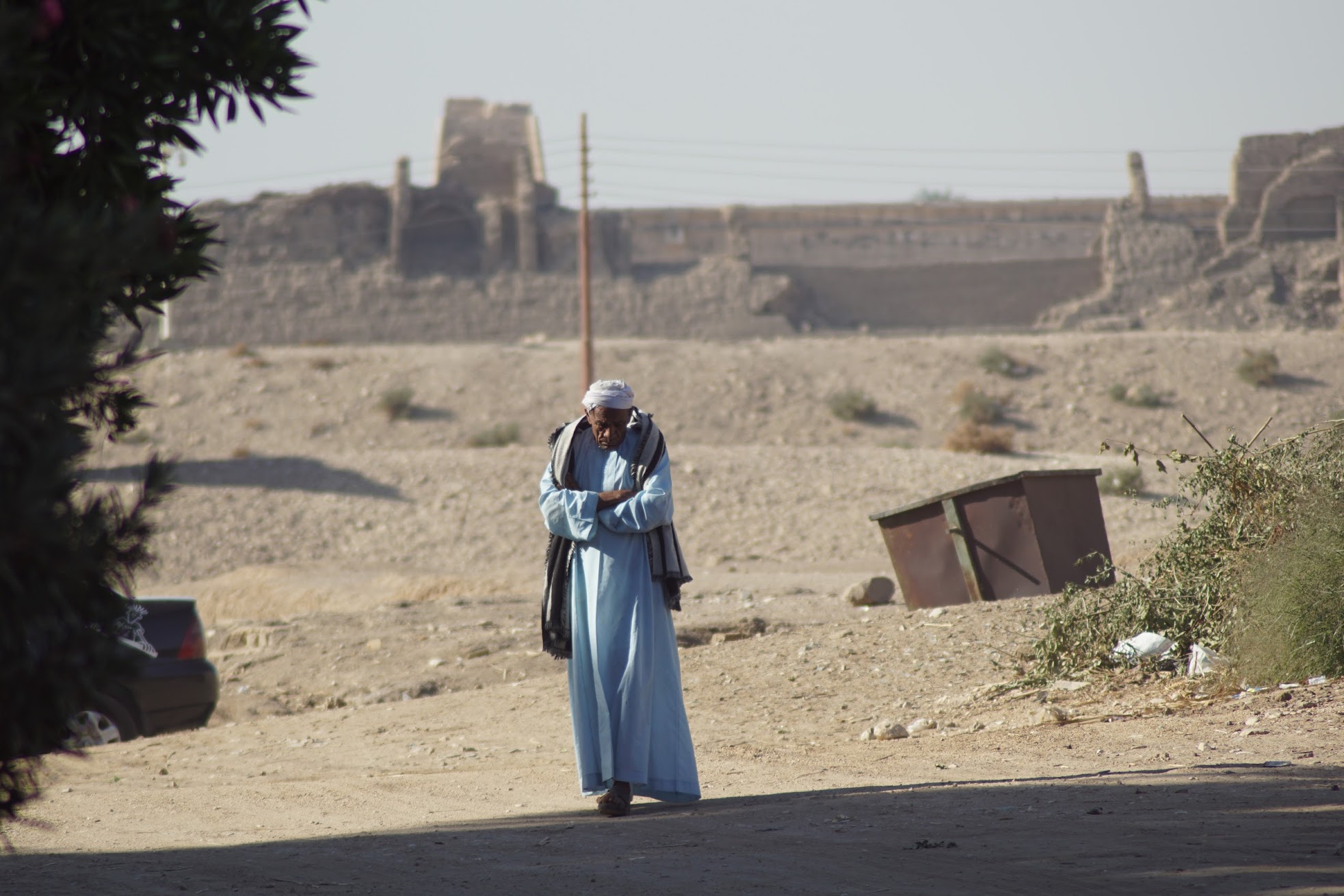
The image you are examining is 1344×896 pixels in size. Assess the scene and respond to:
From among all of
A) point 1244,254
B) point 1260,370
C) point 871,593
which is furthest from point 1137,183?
point 871,593

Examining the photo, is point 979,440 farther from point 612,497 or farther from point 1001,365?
point 612,497

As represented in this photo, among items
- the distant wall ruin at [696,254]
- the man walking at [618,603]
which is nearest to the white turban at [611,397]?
the man walking at [618,603]

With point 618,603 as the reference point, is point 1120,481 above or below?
below

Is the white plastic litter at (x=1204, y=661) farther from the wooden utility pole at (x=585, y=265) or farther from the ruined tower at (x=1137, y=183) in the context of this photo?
the ruined tower at (x=1137, y=183)

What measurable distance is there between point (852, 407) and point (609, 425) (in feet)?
73.1

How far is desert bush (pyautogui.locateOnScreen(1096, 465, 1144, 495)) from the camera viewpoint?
18927mm

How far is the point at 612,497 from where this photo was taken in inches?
207

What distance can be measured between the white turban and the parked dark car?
3792mm

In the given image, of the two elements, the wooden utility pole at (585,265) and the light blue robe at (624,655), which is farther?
the wooden utility pole at (585,265)

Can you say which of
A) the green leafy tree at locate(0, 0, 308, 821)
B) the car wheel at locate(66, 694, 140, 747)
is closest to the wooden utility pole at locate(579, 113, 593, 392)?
the car wheel at locate(66, 694, 140, 747)

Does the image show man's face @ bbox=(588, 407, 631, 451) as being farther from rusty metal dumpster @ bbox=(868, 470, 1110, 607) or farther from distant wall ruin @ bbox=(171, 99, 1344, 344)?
distant wall ruin @ bbox=(171, 99, 1344, 344)

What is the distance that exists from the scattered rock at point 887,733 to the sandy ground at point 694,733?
101 millimetres

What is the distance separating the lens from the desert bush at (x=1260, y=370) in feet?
92.2

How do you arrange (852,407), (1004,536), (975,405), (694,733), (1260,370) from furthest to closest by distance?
(1260,370), (852,407), (975,405), (1004,536), (694,733)
